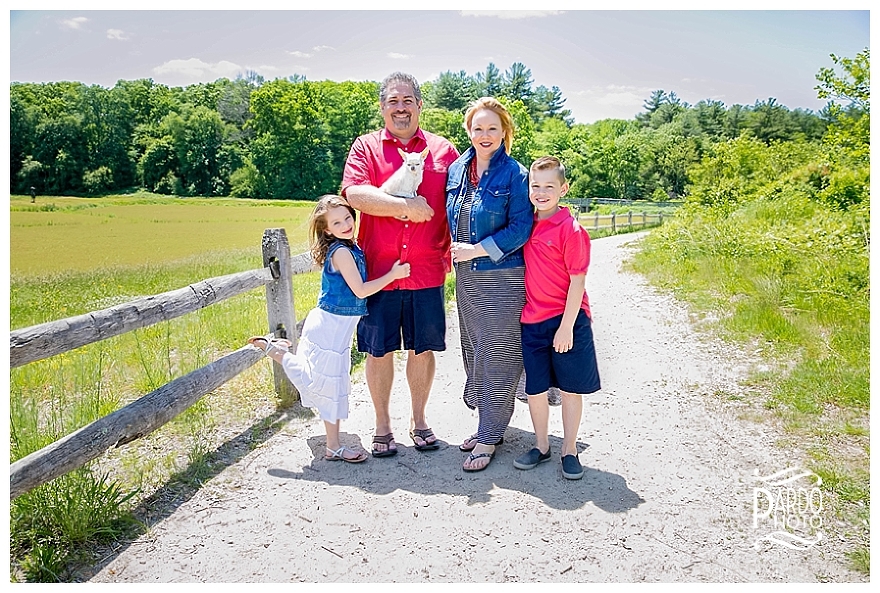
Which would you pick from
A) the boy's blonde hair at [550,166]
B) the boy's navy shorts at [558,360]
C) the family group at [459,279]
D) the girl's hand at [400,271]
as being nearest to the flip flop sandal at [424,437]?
the family group at [459,279]

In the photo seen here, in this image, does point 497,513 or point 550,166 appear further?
point 550,166

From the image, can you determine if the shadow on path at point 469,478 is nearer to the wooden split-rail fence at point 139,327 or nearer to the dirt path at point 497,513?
the dirt path at point 497,513

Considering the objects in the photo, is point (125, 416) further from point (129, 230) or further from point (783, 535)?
point (129, 230)

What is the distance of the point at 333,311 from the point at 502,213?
1.01 m

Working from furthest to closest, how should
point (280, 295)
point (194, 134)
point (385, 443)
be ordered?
point (194, 134) → point (280, 295) → point (385, 443)

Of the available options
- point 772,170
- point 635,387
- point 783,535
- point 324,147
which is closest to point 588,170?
point 772,170

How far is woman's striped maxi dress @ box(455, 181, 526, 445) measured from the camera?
11.5ft

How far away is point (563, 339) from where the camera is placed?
3334 millimetres

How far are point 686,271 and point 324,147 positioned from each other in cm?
601

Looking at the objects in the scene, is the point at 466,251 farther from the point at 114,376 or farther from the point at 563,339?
the point at 114,376

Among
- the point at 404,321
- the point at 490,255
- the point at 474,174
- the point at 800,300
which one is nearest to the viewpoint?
the point at 490,255

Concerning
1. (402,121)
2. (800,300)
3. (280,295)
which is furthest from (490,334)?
(800,300)

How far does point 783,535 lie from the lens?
9.71ft

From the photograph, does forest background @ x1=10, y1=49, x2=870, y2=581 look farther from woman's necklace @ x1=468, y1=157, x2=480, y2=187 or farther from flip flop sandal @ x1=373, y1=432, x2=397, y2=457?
woman's necklace @ x1=468, y1=157, x2=480, y2=187
